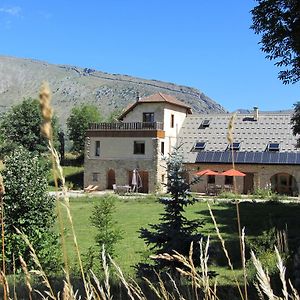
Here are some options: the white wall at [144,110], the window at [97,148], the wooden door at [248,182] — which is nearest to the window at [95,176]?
the window at [97,148]

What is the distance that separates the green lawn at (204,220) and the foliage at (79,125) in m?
27.0

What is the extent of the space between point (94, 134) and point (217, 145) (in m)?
10.6

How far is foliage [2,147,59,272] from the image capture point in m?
11.8

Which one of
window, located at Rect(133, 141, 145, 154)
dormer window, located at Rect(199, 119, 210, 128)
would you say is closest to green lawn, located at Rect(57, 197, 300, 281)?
window, located at Rect(133, 141, 145, 154)

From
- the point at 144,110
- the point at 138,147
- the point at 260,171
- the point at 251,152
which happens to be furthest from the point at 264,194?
the point at 144,110

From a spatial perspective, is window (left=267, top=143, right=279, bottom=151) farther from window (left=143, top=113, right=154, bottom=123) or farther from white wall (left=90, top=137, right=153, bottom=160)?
window (left=143, top=113, right=154, bottom=123)

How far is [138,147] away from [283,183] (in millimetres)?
12071

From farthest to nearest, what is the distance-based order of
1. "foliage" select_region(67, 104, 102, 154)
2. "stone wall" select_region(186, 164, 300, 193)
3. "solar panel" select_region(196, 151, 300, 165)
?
1. "foliage" select_region(67, 104, 102, 154)
2. "solar panel" select_region(196, 151, 300, 165)
3. "stone wall" select_region(186, 164, 300, 193)

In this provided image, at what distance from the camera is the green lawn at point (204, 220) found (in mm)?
13133

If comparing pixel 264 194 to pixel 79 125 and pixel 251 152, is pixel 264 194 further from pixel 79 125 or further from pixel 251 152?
pixel 79 125

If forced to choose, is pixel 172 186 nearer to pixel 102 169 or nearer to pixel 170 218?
pixel 170 218

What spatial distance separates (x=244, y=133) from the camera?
40.3 meters

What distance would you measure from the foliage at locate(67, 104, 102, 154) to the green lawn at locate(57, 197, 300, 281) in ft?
88.7

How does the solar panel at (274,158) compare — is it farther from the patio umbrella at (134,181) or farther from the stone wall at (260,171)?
the patio umbrella at (134,181)
